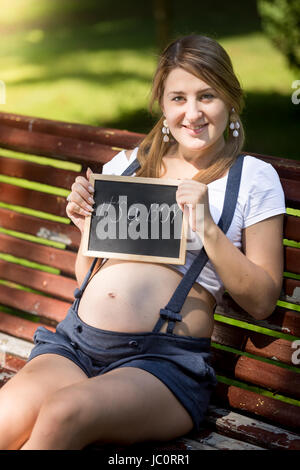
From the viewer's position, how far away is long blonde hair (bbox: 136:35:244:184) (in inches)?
99.6

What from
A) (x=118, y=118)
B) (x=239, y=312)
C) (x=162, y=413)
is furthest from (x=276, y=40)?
(x=162, y=413)

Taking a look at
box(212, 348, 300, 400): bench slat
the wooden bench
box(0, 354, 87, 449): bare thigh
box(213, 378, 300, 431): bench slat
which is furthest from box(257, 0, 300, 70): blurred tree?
box(0, 354, 87, 449): bare thigh

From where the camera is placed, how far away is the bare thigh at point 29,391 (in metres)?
2.17

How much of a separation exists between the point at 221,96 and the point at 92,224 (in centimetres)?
73

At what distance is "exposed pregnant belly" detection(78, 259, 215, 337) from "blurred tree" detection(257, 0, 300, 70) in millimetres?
6364

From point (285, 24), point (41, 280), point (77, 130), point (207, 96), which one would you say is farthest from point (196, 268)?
point (285, 24)

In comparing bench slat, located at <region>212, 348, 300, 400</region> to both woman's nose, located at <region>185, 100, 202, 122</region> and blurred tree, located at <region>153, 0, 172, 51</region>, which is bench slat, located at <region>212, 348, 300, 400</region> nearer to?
woman's nose, located at <region>185, 100, 202, 122</region>

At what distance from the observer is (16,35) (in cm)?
1460

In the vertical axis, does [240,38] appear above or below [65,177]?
above

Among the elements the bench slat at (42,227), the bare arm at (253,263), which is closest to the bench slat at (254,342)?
the bare arm at (253,263)

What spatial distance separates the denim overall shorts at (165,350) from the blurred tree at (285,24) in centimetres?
617

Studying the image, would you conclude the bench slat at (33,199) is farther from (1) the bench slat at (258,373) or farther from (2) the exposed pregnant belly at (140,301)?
(1) the bench slat at (258,373)

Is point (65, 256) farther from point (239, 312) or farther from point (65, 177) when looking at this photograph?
point (239, 312)
